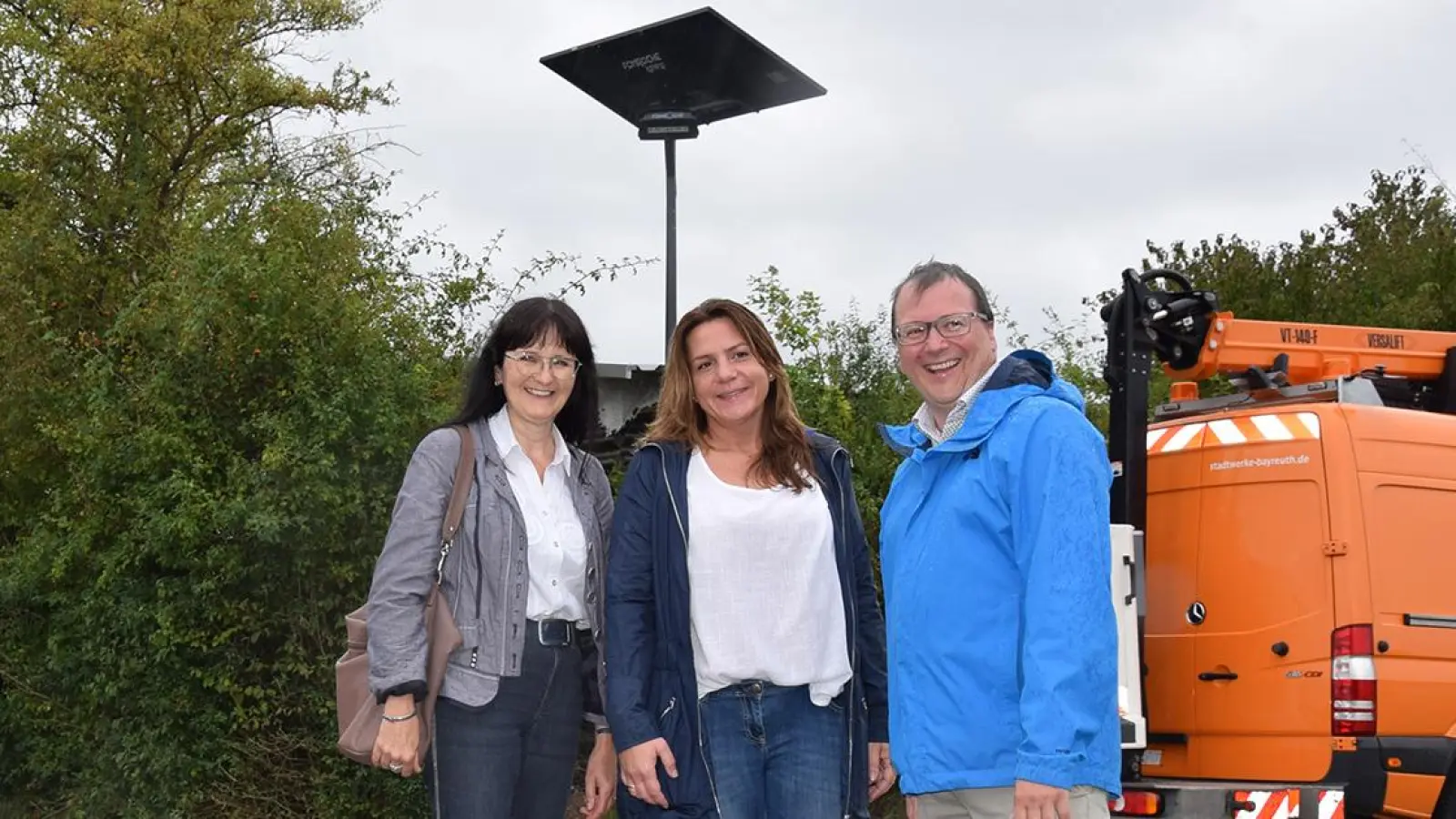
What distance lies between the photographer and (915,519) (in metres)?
3.17

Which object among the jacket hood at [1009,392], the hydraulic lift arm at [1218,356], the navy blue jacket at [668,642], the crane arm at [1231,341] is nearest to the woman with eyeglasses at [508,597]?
the navy blue jacket at [668,642]

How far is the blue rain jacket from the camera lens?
9.03ft

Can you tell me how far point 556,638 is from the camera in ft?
11.3

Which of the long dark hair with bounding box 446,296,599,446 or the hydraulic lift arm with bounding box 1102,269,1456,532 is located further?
the hydraulic lift arm with bounding box 1102,269,1456,532

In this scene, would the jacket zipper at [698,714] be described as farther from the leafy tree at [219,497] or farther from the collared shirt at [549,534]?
the leafy tree at [219,497]

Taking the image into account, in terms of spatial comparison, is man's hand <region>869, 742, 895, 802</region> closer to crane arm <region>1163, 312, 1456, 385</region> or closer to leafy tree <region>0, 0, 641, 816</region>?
leafy tree <region>0, 0, 641, 816</region>

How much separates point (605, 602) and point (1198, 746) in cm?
356

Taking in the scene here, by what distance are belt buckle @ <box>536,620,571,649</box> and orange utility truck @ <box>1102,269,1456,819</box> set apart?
2.75 m

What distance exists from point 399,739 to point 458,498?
583mm

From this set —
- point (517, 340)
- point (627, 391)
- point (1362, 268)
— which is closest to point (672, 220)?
point (517, 340)

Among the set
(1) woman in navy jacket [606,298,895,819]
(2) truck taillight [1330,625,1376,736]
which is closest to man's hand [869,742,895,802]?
(1) woman in navy jacket [606,298,895,819]

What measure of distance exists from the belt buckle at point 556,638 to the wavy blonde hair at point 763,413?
53 cm

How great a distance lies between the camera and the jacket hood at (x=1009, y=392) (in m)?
3.00

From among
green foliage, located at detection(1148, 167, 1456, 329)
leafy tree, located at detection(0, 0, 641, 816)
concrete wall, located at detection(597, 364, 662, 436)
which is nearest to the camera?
leafy tree, located at detection(0, 0, 641, 816)
